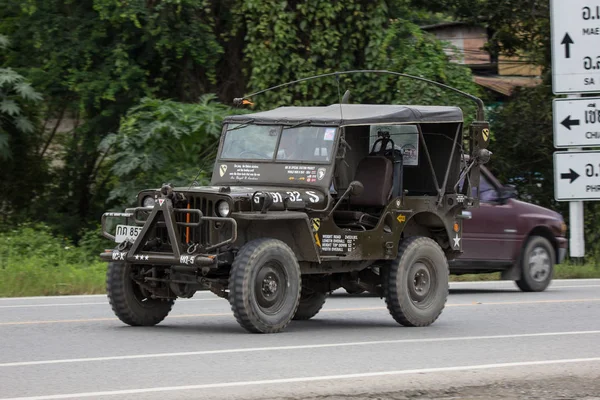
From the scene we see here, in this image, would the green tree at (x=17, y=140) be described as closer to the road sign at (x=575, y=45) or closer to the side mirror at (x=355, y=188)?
the road sign at (x=575, y=45)

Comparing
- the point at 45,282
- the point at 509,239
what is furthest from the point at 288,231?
the point at 509,239

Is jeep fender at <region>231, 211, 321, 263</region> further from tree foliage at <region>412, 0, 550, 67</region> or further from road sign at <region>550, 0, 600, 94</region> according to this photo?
tree foliage at <region>412, 0, 550, 67</region>

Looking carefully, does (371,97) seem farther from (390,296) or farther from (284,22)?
(390,296)

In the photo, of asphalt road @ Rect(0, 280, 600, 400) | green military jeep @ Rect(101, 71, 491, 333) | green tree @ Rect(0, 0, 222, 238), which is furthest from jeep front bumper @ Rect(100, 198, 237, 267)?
green tree @ Rect(0, 0, 222, 238)

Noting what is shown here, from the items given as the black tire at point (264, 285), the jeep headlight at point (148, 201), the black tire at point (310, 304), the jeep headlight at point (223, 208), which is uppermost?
the jeep headlight at point (148, 201)

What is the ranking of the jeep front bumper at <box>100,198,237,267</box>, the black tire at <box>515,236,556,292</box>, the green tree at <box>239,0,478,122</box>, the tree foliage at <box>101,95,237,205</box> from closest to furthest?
the jeep front bumper at <box>100,198,237,267</box>
the black tire at <box>515,236,556,292</box>
the tree foliage at <box>101,95,237,205</box>
the green tree at <box>239,0,478,122</box>

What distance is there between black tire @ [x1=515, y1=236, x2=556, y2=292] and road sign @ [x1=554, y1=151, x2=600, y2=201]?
1.24 meters

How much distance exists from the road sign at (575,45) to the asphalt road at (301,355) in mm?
3522

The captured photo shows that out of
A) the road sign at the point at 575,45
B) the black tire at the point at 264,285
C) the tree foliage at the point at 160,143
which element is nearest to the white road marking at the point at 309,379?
the black tire at the point at 264,285

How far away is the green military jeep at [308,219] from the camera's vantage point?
411 inches

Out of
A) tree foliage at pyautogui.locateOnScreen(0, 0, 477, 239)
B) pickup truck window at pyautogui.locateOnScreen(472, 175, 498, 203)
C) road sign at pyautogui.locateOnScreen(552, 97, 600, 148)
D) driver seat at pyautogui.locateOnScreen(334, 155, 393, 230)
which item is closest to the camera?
driver seat at pyautogui.locateOnScreen(334, 155, 393, 230)

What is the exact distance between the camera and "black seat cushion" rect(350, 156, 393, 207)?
11.9 metres

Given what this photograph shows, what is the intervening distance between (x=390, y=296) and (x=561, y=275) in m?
8.91

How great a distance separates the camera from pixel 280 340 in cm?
1029
